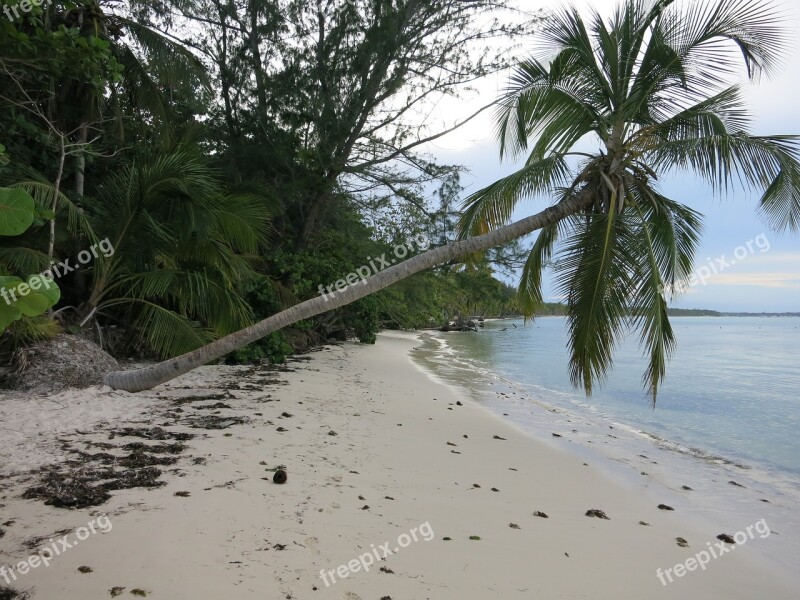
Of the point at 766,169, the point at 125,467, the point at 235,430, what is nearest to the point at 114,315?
the point at 235,430

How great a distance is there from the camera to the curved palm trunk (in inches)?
201

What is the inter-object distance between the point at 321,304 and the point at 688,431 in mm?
6512

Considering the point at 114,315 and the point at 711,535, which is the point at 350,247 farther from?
the point at 711,535

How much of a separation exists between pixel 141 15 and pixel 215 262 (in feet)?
20.8

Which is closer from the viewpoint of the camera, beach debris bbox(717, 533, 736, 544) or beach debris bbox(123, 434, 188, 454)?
beach debris bbox(717, 533, 736, 544)

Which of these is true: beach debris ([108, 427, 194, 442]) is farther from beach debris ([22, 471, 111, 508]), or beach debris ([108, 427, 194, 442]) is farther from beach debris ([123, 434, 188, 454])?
beach debris ([22, 471, 111, 508])

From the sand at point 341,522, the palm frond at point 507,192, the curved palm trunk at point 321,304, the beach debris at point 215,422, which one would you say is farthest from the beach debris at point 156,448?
the palm frond at point 507,192

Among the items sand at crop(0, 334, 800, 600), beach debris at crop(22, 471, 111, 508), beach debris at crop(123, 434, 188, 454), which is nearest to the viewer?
sand at crop(0, 334, 800, 600)

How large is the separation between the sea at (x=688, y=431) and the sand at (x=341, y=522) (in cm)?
49

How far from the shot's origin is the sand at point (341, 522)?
7.50 feet

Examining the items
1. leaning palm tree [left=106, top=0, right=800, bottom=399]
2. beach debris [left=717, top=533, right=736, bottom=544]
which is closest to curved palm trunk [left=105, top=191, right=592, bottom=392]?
leaning palm tree [left=106, top=0, right=800, bottom=399]

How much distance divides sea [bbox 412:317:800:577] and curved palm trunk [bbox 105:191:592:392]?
4.47 ft

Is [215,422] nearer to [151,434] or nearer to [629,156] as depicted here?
[151,434]

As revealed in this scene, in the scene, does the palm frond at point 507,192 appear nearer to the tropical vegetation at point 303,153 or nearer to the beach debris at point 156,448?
the tropical vegetation at point 303,153
